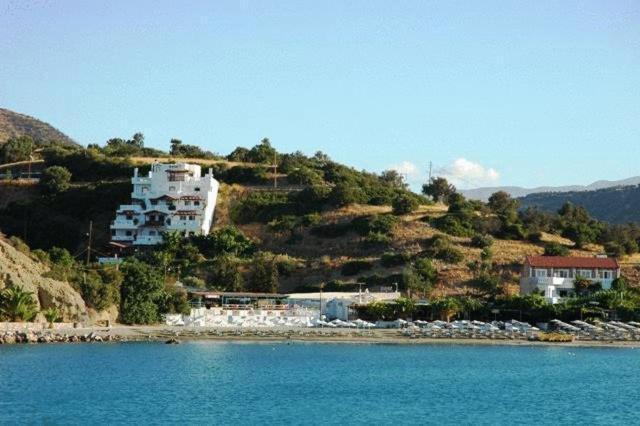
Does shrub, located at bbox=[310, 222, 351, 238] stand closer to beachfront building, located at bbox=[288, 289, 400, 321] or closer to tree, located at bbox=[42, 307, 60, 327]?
beachfront building, located at bbox=[288, 289, 400, 321]

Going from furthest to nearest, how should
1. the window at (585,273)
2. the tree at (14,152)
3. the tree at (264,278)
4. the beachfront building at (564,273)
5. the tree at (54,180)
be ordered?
the tree at (14,152)
the tree at (54,180)
the tree at (264,278)
the window at (585,273)
the beachfront building at (564,273)

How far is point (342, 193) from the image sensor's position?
107000mm

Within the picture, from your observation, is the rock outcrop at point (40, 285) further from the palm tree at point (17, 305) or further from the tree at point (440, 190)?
the tree at point (440, 190)

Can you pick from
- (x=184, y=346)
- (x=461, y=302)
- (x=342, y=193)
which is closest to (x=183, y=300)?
(x=184, y=346)

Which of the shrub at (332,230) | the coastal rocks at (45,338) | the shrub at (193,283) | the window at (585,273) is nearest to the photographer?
the coastal rocks at (45,338)

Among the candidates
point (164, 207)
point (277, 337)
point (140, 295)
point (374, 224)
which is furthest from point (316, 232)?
point (277, 337)

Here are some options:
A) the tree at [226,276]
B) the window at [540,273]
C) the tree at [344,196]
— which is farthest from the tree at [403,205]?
the tree at [226,276]

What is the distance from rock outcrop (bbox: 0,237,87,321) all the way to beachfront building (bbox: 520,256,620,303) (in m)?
38.3

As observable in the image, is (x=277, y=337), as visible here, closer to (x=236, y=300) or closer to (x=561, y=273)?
(x=236, y=300)

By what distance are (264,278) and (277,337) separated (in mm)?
19604

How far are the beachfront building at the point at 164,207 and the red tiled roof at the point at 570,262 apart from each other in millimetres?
32876

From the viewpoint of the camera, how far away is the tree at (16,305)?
6378cm

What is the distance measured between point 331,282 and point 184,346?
1121 inches

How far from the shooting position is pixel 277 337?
69562 millimetres
